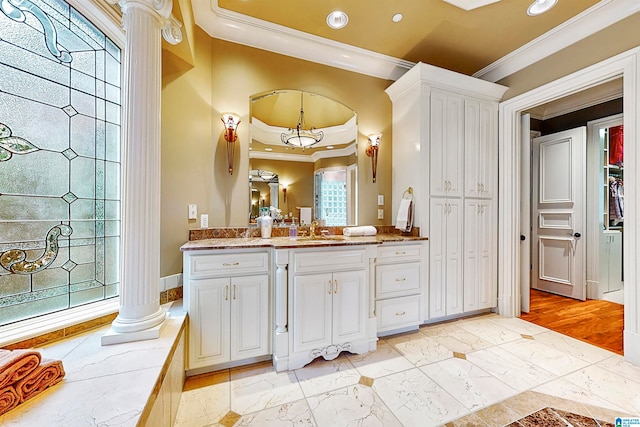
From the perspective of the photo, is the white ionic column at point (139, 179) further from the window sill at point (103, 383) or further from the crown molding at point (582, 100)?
the crown molding at point (582, 100)

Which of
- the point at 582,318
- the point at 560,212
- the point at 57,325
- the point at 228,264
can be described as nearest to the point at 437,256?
the point at 582,318

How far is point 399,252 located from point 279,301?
3.86 ft

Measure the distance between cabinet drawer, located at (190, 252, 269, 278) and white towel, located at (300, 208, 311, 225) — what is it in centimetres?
77

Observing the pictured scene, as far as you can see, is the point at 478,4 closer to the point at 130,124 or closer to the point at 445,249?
the point at 445,249

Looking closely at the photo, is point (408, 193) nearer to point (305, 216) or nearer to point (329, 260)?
point (305, 216)

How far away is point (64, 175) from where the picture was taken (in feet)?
4.66

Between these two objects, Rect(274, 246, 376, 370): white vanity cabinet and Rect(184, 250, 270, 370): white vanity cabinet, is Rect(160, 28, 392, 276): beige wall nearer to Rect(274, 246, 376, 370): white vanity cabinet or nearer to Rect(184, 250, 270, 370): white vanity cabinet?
Rect(184, 250, 270, 370): white vanity cabinet

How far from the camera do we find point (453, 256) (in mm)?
2590

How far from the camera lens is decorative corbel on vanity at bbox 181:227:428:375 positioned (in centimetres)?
167

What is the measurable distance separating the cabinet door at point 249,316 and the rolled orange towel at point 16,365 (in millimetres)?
912

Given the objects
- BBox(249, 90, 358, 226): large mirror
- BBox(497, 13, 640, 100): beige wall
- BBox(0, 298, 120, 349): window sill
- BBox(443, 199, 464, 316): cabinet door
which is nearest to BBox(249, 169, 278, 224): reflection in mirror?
BBox(249, 90, 358, 226): large mirror

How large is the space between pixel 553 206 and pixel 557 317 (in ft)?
5.32

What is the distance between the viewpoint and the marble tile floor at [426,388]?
140cm

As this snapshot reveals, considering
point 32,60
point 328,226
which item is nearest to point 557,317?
point 328,226
